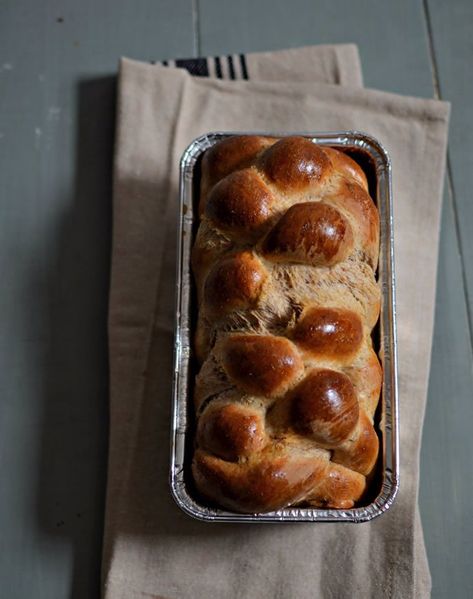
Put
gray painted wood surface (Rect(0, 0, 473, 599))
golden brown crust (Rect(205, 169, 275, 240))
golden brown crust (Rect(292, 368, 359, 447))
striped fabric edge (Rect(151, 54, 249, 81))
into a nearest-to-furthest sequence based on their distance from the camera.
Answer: golden brown crust (Rect(292, 368, 359, 447)) < golden brown crust (Rect(205, 169, 275, 240)) < gray painted wood surface (Rect(0, 0, 473, 599)) < striped fabric edge (Rect(151, 54, 249, 81))

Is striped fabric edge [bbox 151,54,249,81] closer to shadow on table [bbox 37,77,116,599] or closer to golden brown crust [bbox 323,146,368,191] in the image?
shadow on table [bbox 37,77,116,599]

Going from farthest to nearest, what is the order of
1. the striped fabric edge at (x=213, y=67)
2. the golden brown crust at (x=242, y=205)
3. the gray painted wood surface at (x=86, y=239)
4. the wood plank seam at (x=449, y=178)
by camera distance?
the striped fabric edge at (x=213, y=67) < the wood plank seam at (x=449, y=178) < the gray painted wood surface at (x=86, y=239) < the golden brown crust at (x=242, y=205)

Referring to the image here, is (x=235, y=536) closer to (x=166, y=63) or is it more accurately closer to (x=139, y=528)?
(x=139, y=528)

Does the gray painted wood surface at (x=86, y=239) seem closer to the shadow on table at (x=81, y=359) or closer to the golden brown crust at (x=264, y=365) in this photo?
the shadow on table at (x=81, y=359)

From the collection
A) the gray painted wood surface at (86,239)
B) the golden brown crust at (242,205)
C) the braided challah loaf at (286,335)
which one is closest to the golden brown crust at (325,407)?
the braided challah loaf at (286,335)

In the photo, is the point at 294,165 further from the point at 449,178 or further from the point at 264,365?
the point at 449,178

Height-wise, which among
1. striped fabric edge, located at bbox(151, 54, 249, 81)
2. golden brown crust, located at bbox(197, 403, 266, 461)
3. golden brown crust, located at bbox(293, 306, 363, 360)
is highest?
striped fabric edge, located at bbox(151, 54, 249, 81)

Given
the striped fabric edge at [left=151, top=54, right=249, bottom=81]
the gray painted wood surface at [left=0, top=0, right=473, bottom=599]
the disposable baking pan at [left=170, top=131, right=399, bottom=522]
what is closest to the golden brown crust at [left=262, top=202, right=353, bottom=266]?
the disposable baking pan at [left=170, top=131, right=399, bottom=522]
